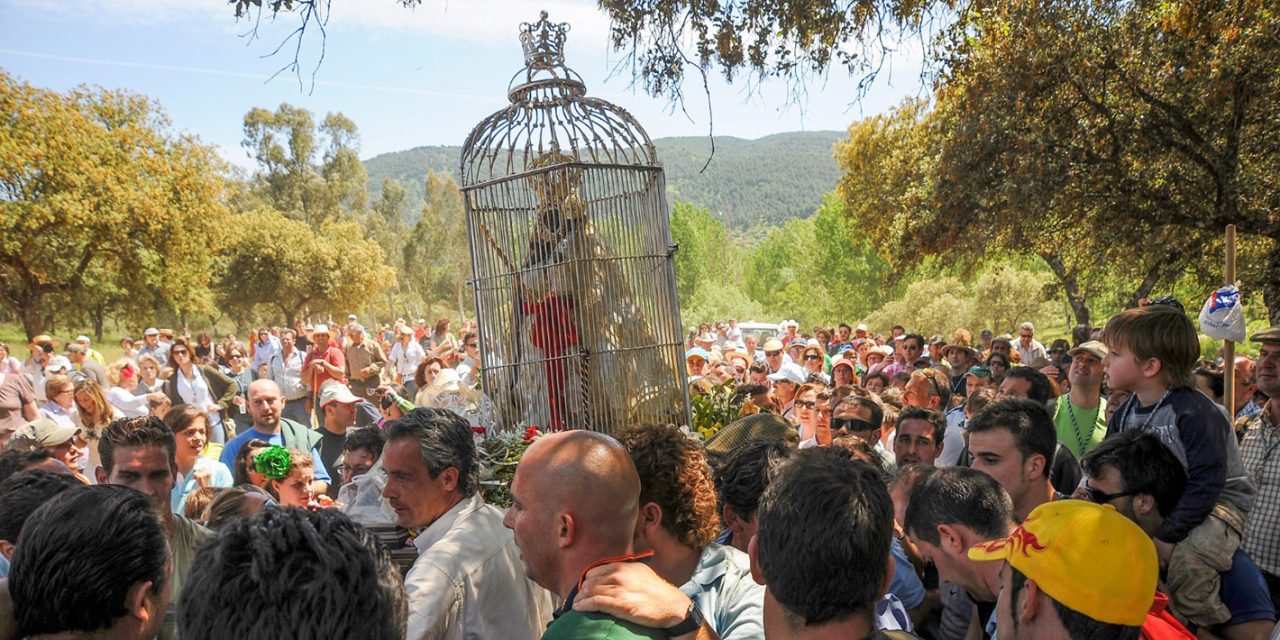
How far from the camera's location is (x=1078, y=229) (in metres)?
11.6

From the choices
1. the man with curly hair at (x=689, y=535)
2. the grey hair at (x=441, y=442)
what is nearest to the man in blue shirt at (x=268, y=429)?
the grey hair at (x=441, y=442)

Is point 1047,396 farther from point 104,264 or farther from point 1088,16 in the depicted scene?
point 104,264

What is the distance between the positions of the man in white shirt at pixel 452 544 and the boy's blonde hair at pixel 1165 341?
2.72 m

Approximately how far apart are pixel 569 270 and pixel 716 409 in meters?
1.79

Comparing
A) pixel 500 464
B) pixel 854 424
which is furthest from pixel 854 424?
pixel 500 464

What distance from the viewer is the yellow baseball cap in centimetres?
200

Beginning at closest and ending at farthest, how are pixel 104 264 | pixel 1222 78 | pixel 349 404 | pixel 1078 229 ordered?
pixel 349 404
pixel 1222 78
pixel 1078 229
pixel 104 264

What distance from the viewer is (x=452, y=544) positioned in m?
2.99

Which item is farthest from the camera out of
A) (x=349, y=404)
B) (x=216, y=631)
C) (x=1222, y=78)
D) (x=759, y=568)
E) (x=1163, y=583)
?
(x=1222, y=78)

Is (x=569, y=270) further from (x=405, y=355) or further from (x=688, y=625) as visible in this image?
(x=405, y=355)

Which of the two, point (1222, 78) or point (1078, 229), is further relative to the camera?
point (1078, 229)

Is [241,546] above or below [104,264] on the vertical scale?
below

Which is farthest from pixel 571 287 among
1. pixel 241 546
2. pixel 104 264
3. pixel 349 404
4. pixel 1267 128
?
pixel 104 264

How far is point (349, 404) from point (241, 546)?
5650 mm
